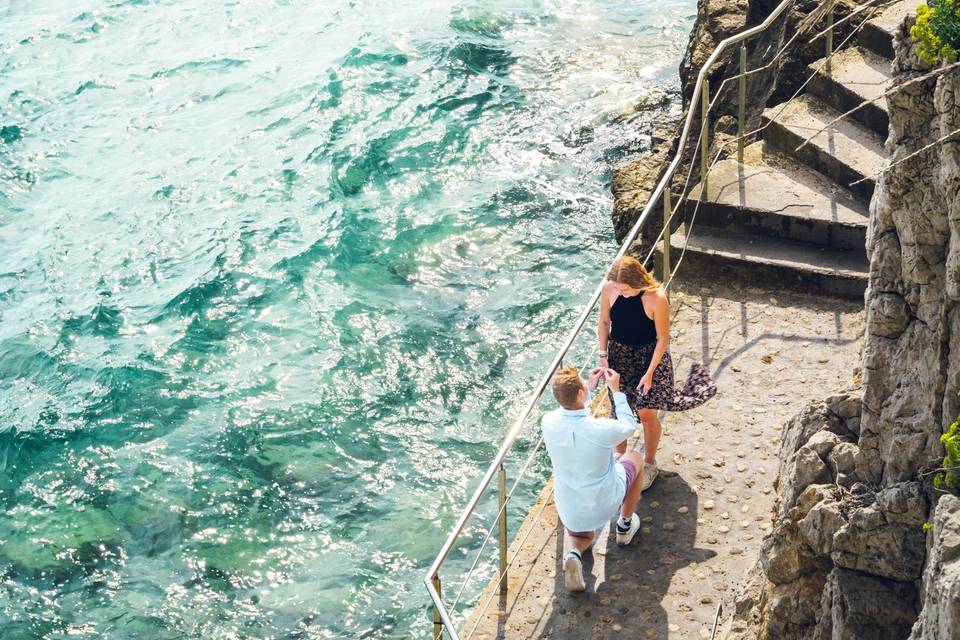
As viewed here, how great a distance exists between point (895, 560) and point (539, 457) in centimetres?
756

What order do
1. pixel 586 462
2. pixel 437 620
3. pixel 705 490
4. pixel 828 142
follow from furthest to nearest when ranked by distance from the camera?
1. pixel 828 142
2. pixel 705 490
3. pixel 586 462
4. pixel 437 620

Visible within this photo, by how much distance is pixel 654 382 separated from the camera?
7.78 metres

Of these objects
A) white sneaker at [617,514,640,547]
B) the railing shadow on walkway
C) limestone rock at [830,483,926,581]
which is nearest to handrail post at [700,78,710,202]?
the railing shadow on walkway

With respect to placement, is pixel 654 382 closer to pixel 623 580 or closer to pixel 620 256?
pixel 620 256

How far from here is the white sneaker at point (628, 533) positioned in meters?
7.46

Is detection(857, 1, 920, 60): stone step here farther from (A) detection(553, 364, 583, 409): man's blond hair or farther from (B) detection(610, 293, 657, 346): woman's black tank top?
(A) detection(553, 364, 583, 409): man's blond hair

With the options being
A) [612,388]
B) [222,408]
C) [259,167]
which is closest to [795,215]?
[612,388]

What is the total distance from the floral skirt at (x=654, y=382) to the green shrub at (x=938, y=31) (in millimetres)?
3470

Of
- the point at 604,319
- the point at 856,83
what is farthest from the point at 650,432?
the point at 856,83

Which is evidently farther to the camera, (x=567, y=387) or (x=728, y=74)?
(x=728, y=74)

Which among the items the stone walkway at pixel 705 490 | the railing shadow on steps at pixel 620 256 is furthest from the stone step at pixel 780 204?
the stone walkway at pixel 705 490

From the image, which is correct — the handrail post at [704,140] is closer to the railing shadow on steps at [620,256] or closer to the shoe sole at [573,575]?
the railing shadow on steps at [620,256]

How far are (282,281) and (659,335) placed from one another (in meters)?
9.94

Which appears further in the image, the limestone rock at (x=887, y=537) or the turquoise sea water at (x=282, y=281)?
the turquoise sea water at (x=282, y=281)
